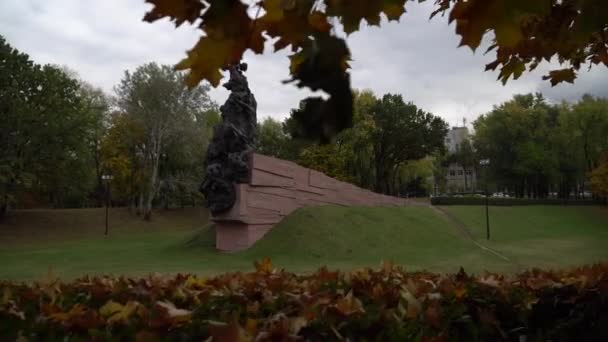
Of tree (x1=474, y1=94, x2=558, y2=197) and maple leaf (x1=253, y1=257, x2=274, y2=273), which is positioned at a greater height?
tree (x1=474, y1=94, x2=558, y2=197)

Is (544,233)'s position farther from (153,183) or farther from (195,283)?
(153,183)

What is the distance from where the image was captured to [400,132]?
4056cm

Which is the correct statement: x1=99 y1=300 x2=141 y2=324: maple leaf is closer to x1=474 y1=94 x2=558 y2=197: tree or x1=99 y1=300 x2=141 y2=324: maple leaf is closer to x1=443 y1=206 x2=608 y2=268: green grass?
x1=443 y1=206 x2=608 y2=268: green grass

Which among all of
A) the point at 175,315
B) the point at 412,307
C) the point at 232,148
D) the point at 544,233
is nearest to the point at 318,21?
the point at 175,315

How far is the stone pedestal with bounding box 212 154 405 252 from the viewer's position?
1828 centimetres

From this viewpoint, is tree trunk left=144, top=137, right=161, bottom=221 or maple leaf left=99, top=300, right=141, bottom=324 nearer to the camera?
maple leaf left=99, top=300, right=141, bottom=324

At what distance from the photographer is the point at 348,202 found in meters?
22.5

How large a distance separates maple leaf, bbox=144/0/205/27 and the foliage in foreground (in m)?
0.99

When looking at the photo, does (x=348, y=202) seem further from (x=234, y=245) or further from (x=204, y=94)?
(x=204, y=94)

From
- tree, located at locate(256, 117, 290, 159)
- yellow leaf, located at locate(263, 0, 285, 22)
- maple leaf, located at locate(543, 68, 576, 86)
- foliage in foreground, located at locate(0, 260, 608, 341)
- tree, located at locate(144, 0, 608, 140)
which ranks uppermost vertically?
tree, located at locate(256, 117, 290, 159)

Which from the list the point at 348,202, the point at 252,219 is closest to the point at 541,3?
the point at 252,219

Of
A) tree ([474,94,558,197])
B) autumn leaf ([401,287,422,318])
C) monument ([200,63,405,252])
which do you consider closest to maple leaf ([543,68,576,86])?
autumn leaf ([401,287,422,318])

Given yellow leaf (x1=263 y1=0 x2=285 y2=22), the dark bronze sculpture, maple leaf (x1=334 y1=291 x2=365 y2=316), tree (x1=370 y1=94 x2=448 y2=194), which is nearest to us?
yellow leaf (x1=263 y1=0 x2=285 y2=22)

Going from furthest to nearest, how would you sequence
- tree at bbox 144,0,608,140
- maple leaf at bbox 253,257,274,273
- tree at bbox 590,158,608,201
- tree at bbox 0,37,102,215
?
tree at bbox 590,158,608,201 → tree at bbox 0,37,102,215 → maple leaf at bbox 253,257,274,273 → tree at bbox 144,0,608,140
